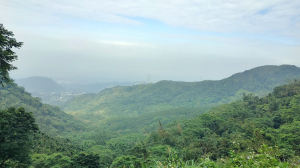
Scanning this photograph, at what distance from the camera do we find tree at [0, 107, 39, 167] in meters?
9.61

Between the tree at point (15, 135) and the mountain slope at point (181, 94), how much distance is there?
102198 mm

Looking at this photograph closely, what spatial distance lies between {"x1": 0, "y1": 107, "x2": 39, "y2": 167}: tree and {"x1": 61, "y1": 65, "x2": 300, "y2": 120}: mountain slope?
102m

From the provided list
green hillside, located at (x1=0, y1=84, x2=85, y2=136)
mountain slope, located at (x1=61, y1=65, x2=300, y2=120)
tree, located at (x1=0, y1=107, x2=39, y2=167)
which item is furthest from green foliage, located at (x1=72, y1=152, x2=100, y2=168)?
mountain slope, located at (x1=61, y1=65, x2=300, y2=120)

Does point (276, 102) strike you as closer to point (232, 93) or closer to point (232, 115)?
point (232, 115)

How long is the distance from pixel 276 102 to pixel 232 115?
27.8 ft

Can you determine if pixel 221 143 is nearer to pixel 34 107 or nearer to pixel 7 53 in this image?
pixel 7 53

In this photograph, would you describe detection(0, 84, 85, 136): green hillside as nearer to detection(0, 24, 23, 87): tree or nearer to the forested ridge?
the forested ridge

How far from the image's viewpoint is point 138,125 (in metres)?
76.5

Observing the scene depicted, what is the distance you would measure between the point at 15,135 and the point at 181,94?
128973 millimetres

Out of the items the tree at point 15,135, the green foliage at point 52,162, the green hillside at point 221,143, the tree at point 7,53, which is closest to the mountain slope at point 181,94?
the green hillside at point 221,143

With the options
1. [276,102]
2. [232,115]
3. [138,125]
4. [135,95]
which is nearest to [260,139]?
[232,115]

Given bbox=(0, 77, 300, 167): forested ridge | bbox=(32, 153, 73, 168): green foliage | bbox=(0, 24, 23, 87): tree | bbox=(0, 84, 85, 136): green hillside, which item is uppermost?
bbox=(0, 24, 23, 87): tree

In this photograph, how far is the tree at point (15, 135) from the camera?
31.5 feet

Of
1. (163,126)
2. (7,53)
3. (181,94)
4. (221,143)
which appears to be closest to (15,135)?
(7,53)
